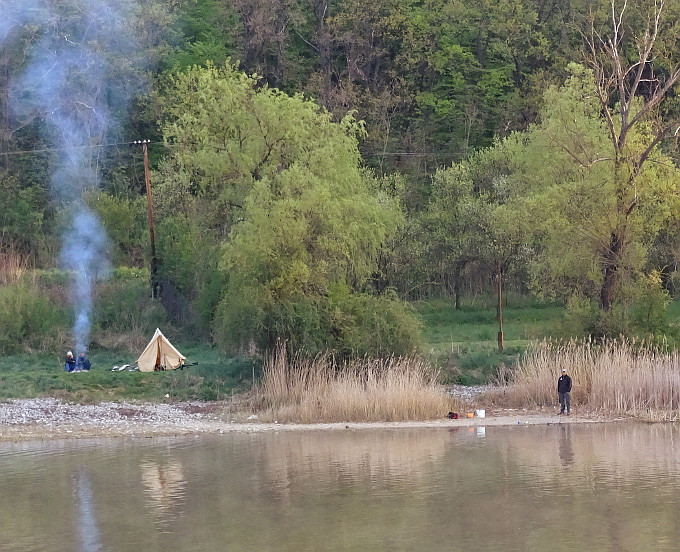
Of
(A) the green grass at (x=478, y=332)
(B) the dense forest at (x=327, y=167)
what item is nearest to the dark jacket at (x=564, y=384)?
(B) the dense forest at (x=327, y=167)

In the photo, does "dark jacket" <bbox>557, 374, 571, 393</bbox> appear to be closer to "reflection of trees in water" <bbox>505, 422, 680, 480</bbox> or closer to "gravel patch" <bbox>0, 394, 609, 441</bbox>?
"gravel patch" <bbox>0, 394, 609, 441</bbox>

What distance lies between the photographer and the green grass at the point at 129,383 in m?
31.2

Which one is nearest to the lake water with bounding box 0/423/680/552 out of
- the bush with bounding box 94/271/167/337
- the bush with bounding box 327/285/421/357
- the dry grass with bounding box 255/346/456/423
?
the dry grass with bounding box 255/346/456/423

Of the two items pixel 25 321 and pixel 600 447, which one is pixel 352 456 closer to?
pixel 600 447

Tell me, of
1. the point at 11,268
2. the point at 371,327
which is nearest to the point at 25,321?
the point at 11,268

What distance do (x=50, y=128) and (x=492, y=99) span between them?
26.5 m

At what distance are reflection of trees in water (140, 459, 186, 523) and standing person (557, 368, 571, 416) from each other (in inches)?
412

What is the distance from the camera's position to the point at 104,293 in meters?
46.2

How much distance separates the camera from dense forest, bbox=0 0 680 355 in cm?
3428

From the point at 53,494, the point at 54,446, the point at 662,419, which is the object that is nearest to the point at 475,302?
the point at 662,419

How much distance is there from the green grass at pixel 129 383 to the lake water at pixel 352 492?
5.03 meters

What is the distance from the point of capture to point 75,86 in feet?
185

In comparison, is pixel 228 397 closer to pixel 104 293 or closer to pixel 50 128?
pixel 104 293

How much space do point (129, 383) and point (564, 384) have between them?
12498 millimetres
